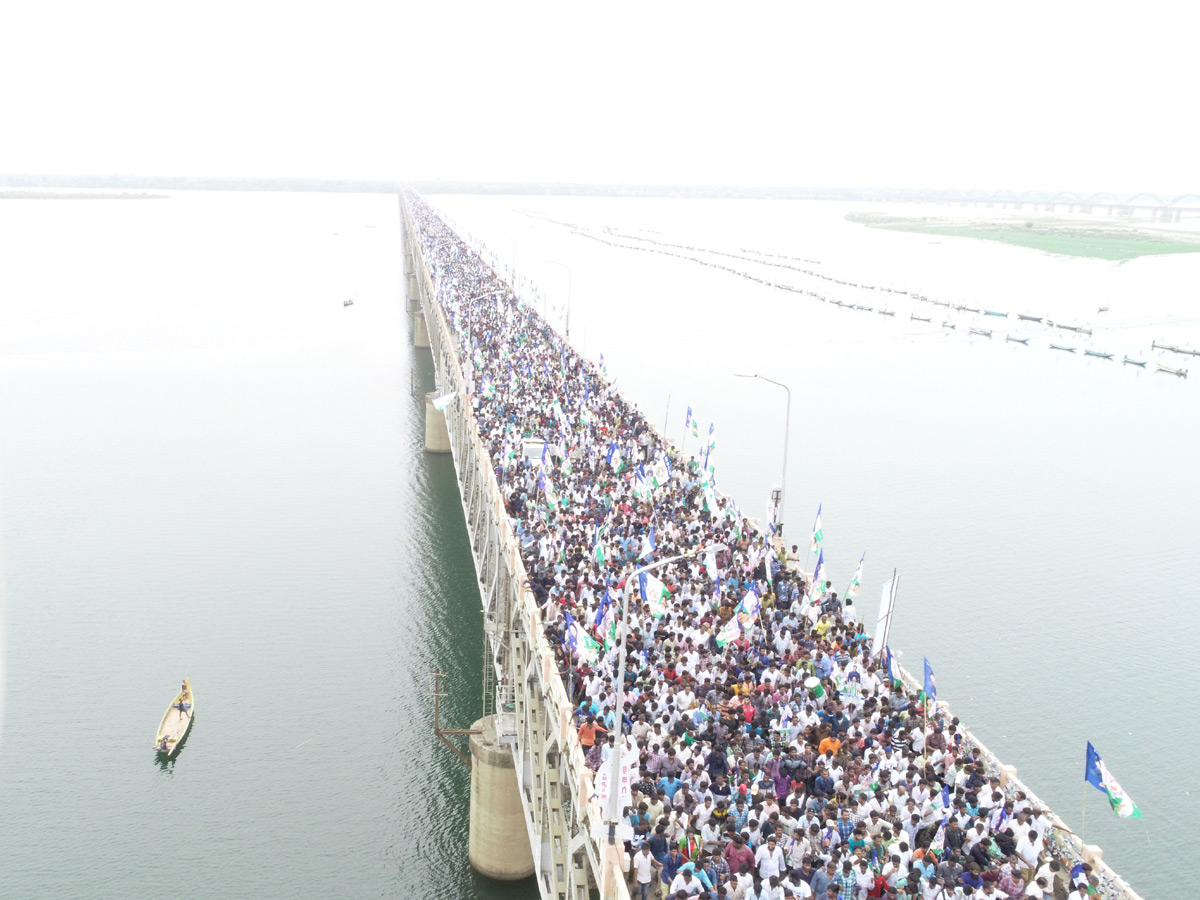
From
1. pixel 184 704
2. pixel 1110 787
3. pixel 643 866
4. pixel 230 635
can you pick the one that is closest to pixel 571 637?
pixel 643 866

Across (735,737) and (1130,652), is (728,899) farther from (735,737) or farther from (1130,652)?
(1130,652)

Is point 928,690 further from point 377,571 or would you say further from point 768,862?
point 377,571

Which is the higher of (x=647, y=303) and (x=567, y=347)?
(x=567, y=347)

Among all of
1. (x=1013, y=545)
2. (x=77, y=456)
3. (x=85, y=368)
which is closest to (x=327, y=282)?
(x=85, y=368)

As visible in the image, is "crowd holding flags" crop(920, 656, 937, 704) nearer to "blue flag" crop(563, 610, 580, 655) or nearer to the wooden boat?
"blue flag" crop(563, 610, 580, 655)

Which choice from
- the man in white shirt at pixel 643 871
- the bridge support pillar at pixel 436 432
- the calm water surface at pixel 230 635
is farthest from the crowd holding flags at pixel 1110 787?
the bridge support pillar at pixel 436 432

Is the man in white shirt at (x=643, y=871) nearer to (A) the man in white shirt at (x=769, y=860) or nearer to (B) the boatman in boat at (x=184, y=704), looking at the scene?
(A) the man in white shirt at (x=769, y=860)
